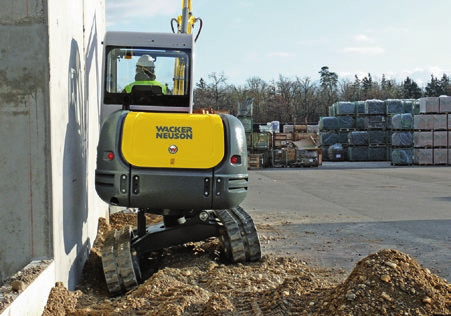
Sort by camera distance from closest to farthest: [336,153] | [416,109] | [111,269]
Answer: [111,269] → [416,109] → [336,153]

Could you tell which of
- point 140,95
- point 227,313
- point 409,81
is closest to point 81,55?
point 140,95

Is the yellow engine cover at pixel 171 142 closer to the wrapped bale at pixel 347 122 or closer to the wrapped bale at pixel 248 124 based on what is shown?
the wrapped bale at pixel 248 124

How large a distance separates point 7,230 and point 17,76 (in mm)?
1176

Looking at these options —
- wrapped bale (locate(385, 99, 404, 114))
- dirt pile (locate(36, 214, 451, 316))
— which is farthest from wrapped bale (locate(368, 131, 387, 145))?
dirt pile (locate(36, 214, 451, 316))

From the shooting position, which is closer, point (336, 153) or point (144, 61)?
point (144, 61)

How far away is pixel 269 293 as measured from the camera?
184 inches

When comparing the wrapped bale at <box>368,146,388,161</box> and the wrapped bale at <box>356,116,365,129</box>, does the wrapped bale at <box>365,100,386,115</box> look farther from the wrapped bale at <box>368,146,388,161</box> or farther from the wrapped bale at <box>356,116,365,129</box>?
the wrapped bale at <box>368,146,388,161</box>

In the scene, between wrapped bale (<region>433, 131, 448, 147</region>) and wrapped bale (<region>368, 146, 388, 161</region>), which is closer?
wrapped bale (<region>433, 131, 448, 147</region>)

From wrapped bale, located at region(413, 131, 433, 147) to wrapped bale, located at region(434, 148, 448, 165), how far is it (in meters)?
0.50

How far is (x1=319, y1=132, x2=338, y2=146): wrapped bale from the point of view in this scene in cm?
3741

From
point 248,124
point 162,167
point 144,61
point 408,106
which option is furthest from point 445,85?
point 162,167

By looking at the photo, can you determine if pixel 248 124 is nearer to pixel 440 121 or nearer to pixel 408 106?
pixel 440 121

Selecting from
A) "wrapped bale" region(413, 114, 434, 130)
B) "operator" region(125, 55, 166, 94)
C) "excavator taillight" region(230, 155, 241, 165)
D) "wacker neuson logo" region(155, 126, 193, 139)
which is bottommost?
"excavator taillight" region(230, 155, 241, 165)

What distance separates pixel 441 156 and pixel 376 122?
631 cm
